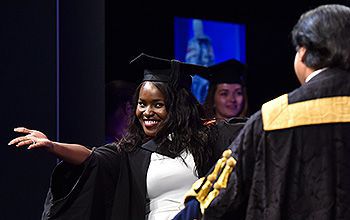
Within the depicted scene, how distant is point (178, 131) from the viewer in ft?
13.3

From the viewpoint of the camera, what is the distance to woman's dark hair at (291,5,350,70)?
9.11ft

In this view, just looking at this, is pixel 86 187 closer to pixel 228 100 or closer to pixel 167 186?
pixel 167 186

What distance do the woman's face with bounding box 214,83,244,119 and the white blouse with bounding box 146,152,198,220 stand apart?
1941 mm

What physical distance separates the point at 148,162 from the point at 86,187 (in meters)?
0.31

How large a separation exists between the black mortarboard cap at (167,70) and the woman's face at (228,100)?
5.61 ft

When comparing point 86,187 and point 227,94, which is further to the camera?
point 227,94

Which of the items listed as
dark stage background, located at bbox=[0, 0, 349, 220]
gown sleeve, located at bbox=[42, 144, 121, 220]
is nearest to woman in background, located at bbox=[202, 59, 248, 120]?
dark stage background, located at bbox=[0, 0, 349, 220]

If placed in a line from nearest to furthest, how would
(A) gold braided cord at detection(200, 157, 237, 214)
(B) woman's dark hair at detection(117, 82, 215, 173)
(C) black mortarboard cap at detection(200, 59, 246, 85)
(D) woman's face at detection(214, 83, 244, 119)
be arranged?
(A) gold braided cord at detection(200, 157, 237, 214) < (B) woman's dark hair at detection(117, 82, 215, 173) < (D) woman's face at detection(214, 83, 244, 119) < (C) black mortarboard cap at detection(200, 59, 246, 85)

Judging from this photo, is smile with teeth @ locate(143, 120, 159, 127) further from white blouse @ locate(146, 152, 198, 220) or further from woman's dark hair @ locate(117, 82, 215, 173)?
white blouse @ locate(146, 152, 198, 220)

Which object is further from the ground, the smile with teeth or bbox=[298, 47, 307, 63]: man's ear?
bbox=[298, 47, 307, 63]: man's ear

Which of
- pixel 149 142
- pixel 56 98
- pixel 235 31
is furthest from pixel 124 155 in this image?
pixel 235 31

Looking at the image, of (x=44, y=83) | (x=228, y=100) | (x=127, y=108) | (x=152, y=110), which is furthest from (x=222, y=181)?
→ (x=228, y=100)

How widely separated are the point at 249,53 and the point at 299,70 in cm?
466

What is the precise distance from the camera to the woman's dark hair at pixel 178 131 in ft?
13.1
